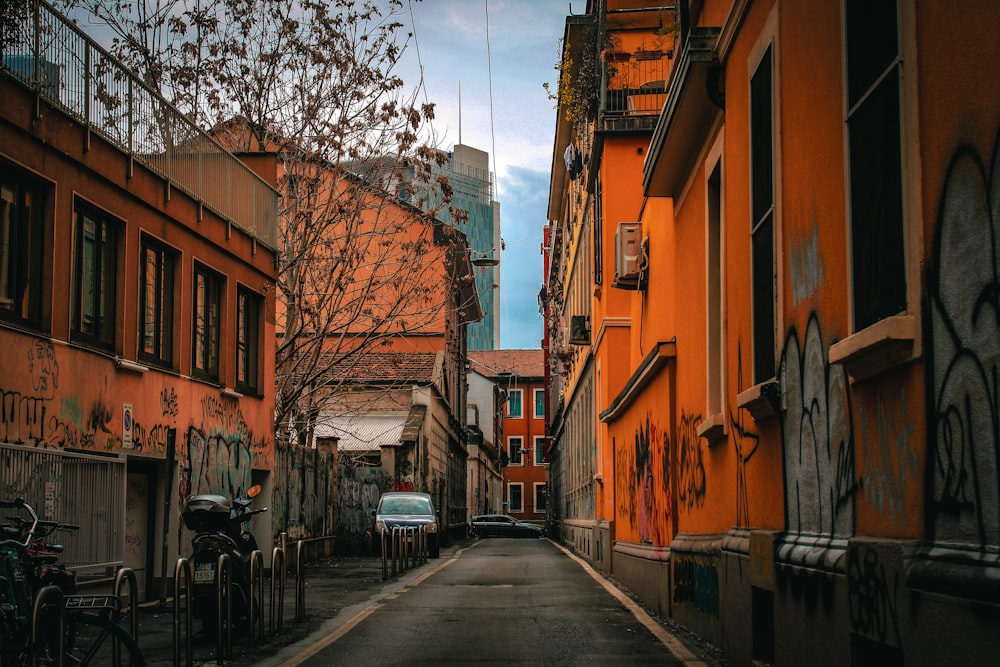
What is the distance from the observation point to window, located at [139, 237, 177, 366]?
50.3 feet

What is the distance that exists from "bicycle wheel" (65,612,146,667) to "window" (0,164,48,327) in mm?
4748

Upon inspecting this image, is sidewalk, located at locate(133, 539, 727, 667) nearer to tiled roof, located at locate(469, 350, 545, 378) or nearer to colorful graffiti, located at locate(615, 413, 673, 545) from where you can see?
colorful graffiti, located at locate(615, 413, 673, 545)

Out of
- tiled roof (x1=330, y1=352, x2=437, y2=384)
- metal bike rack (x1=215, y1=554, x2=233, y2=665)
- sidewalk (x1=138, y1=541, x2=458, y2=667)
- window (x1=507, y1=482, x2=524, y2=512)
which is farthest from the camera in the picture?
window (x1=507, y1=482, x2=524, y2=512)

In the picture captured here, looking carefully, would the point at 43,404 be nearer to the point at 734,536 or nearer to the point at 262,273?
the point at 734,536

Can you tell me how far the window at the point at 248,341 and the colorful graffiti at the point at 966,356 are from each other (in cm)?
1586

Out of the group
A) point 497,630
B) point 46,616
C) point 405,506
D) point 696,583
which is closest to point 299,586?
point 497,630

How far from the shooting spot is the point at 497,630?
489 inches

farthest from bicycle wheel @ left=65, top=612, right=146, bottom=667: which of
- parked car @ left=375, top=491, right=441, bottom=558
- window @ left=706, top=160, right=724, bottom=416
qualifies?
parked car @ left=375, top=491, right=441, bottom=558

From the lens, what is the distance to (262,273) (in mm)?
20562

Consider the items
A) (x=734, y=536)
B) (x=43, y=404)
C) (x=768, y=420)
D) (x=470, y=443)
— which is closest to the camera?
(x=768, y=420)

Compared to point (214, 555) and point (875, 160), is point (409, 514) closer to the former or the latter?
point (214, 555)

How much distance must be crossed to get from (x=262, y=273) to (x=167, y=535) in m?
6.15

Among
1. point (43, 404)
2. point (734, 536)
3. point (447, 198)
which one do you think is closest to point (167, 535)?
point (43, 404)

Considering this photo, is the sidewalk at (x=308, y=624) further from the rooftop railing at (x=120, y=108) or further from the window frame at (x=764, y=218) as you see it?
the rooftop railing at (x=120, y=108)
